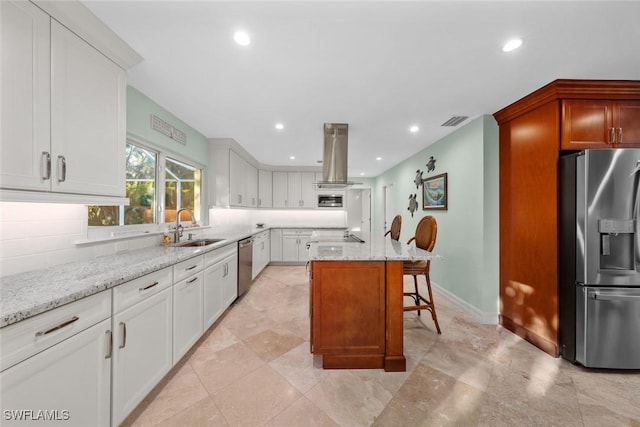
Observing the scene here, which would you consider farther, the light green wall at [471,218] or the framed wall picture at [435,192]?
the framed wall picture at [435,192]

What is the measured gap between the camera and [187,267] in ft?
6.48

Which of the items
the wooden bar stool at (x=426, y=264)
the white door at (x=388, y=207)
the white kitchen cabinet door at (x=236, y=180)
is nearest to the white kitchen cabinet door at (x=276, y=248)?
the white kitchen cabinet door at (x=236, y=180)

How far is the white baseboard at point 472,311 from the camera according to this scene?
2.66 metres

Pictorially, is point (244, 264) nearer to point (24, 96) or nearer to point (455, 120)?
point (24, 96)

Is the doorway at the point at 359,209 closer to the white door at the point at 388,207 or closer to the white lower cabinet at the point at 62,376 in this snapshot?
the white door at the point at 388,207

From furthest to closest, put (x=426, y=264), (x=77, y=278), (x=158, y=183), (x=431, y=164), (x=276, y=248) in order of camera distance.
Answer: (x=276, y=248) < (x=431, y=164) < (x=158, y=183) < (x=426, y=264) < (x=77, y=278)

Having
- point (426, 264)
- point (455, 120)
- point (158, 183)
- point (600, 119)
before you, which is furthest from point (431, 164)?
point (158, 183)

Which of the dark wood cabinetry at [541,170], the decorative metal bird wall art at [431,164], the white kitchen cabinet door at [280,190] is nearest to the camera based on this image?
the dark wood cabinetry at [541,170]

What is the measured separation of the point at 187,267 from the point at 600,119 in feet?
12.8

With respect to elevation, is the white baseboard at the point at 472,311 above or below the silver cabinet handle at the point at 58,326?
below

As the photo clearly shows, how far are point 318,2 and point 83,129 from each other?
1615mm

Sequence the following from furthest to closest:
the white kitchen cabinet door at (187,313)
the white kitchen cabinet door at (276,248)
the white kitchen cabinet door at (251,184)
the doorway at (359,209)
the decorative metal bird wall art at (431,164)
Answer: the doorway at (359,209)
the white kitchen cabinet door at (276,248)
the white kitchen cabinet door at (251,184)
the decorative metal bird wall art at (431,164)
the white kitchen cabinet door at (187,313)

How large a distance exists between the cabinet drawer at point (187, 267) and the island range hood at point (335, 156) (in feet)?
6.02

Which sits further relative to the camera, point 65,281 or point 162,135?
point 162,135
